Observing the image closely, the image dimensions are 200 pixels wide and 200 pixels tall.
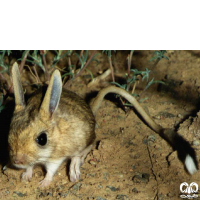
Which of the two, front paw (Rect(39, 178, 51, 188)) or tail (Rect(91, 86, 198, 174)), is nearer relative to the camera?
tail (Rect(91, 86, 198, 174))

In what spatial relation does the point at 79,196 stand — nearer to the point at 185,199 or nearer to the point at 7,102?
the point at 185,199

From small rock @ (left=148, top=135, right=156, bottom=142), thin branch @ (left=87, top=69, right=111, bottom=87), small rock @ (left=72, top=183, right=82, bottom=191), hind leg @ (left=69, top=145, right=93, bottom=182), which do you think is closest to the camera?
small rock @ (left=72, top=183, right=82, bottom=191)

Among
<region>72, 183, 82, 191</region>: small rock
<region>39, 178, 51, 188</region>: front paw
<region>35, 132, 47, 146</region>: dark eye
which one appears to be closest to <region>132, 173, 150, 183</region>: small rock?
<region>72, 183, 82, 191</region>: small rock

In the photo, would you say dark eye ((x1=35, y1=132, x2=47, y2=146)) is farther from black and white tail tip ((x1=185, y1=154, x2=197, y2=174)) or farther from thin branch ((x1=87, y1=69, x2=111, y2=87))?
thin branch ((x1=87, y1=69, x2=111, y2=87))

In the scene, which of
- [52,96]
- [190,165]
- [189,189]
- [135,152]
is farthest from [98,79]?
[189,189]

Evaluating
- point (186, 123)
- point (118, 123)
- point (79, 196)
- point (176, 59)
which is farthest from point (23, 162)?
point (176, 59)
